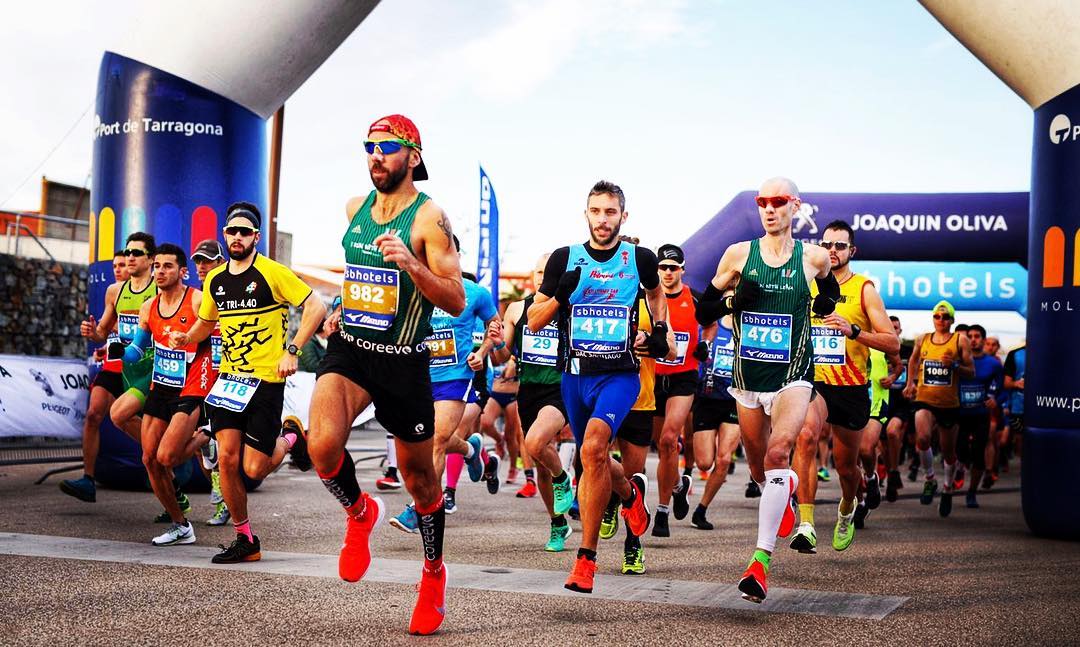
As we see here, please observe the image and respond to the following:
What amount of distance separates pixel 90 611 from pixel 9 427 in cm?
740

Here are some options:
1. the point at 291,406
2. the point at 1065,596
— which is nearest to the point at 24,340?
the point at 291,406

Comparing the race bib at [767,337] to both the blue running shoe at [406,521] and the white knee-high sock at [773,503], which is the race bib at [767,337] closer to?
the white knee-high sock at [773,503]

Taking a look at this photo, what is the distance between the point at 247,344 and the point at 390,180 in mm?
2546

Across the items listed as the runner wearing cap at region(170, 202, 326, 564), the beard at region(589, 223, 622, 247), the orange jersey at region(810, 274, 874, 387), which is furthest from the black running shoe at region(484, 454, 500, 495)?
the beard at region(589, 223, 622, 247)

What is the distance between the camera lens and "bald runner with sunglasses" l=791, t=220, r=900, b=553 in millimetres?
7715

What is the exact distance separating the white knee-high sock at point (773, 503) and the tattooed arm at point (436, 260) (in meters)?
2.01

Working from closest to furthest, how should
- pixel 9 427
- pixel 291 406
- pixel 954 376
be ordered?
pixel 9 427
pixel 954 376
pixel 291 406

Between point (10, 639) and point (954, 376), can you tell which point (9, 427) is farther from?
point (954, 376)

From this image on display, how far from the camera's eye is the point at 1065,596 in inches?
249

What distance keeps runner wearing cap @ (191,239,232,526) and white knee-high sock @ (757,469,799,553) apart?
3.55m

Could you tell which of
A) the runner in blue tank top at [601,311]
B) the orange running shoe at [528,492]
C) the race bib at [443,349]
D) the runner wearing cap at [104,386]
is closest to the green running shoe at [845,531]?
the runner in blue tank top at [601,311]

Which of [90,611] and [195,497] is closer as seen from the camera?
[90,611]

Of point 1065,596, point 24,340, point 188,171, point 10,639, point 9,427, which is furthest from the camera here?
Answer: point 24,340

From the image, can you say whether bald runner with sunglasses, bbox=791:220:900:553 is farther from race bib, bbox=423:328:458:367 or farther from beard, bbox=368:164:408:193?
beard, bbox=368:164:408:193
